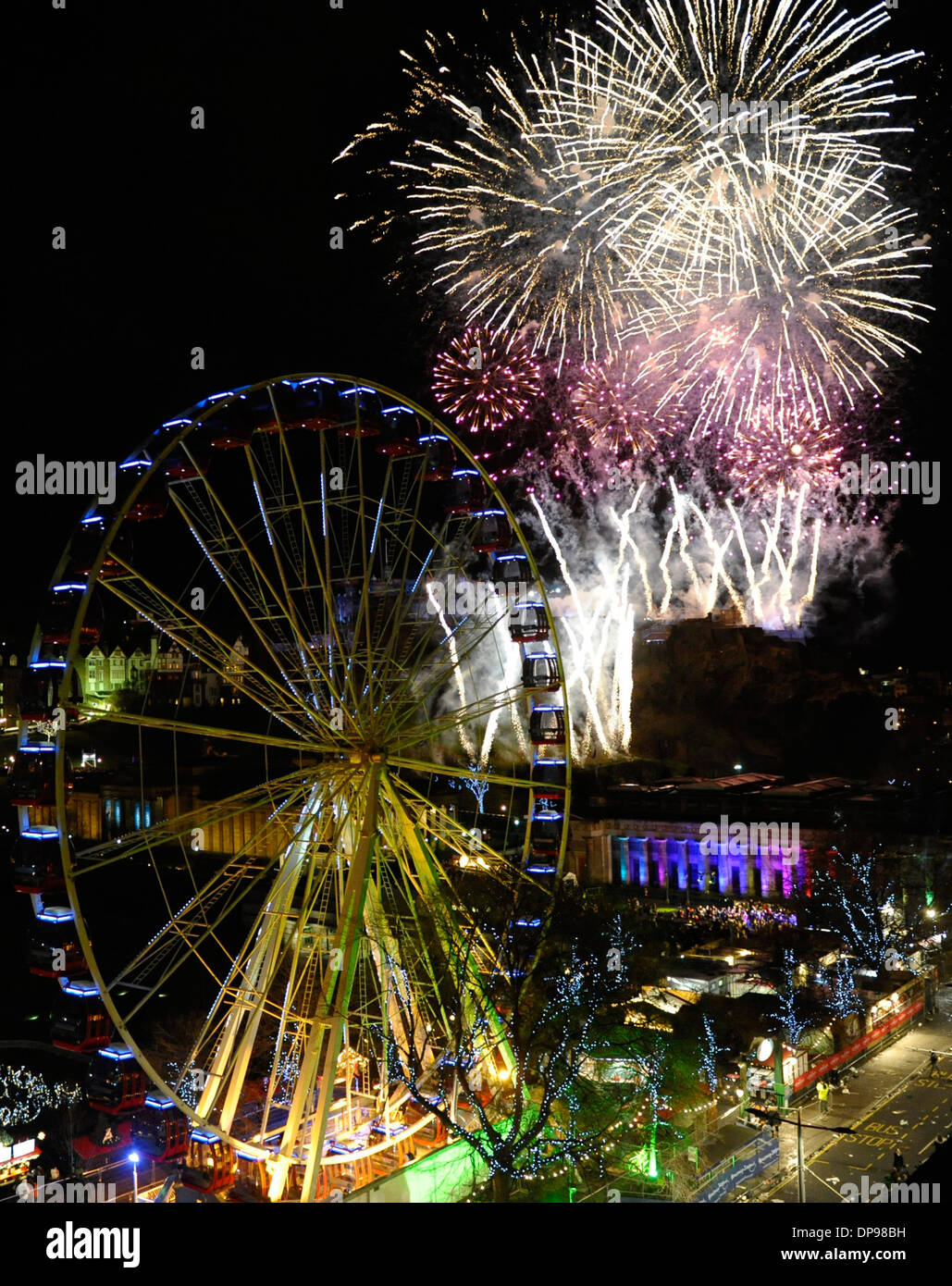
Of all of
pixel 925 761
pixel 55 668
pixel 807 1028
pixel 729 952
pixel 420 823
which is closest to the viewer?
pixel 55 668

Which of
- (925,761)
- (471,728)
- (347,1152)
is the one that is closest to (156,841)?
(347,1152)

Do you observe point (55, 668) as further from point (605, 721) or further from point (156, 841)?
point (605, 721)

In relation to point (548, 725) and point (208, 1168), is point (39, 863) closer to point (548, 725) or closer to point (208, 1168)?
point (208, 1168)

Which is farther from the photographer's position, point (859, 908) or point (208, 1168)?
point (859, 908)

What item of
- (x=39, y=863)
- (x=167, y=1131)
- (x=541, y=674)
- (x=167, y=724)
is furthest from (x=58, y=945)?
(x=541, y=674)

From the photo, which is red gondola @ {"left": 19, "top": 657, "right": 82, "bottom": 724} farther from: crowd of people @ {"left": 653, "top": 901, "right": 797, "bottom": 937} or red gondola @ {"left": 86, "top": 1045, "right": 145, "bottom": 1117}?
crowd of people @ {"left": 653, "top": 901, "right": 797, "bottom": 937}
